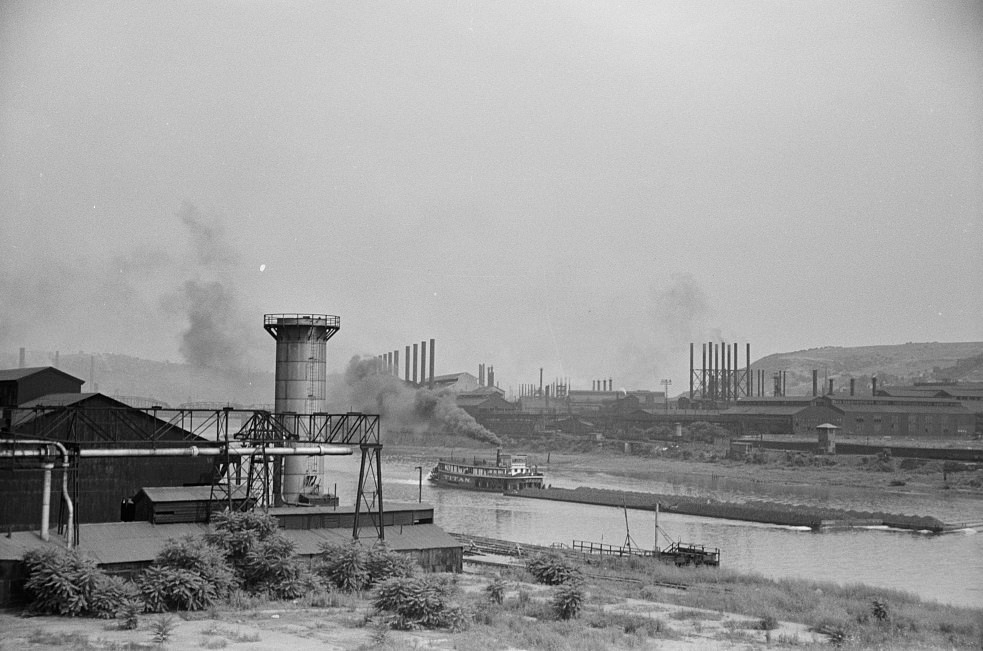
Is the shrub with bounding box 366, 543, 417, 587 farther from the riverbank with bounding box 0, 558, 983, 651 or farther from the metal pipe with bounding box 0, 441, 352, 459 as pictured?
the metal pipe with bounding box 0, 441, 352, 459

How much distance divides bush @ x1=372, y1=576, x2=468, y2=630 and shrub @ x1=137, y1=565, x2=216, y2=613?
5495 millimetres

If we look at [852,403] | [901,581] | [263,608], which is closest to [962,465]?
[852,403]

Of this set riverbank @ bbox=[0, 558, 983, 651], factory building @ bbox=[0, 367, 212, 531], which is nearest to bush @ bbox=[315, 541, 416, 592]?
riverbank @ bbox=[0, 558, 983, 651]

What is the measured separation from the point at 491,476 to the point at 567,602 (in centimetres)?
6166

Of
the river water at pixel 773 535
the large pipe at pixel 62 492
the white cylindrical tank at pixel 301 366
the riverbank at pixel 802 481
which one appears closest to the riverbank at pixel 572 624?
the large pipe at pixel 62 492

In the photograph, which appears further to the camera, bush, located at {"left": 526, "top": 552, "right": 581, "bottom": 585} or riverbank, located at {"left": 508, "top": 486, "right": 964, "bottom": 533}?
riverbank, located at {"left": 508, "top": 486, "right": 964, "bottom": 533}

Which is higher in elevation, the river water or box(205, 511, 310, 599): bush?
box(205, 511, 310, 599): bush

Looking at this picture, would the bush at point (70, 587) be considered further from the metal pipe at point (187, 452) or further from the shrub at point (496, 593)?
the shrub at point (496, 593)

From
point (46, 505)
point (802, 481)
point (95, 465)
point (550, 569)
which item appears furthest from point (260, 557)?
point (802, 481)

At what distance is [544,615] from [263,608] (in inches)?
352

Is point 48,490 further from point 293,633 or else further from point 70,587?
point 293,633

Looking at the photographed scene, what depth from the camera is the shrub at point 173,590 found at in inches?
1188

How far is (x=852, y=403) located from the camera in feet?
410

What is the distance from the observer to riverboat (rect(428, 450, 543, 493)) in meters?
90.1
